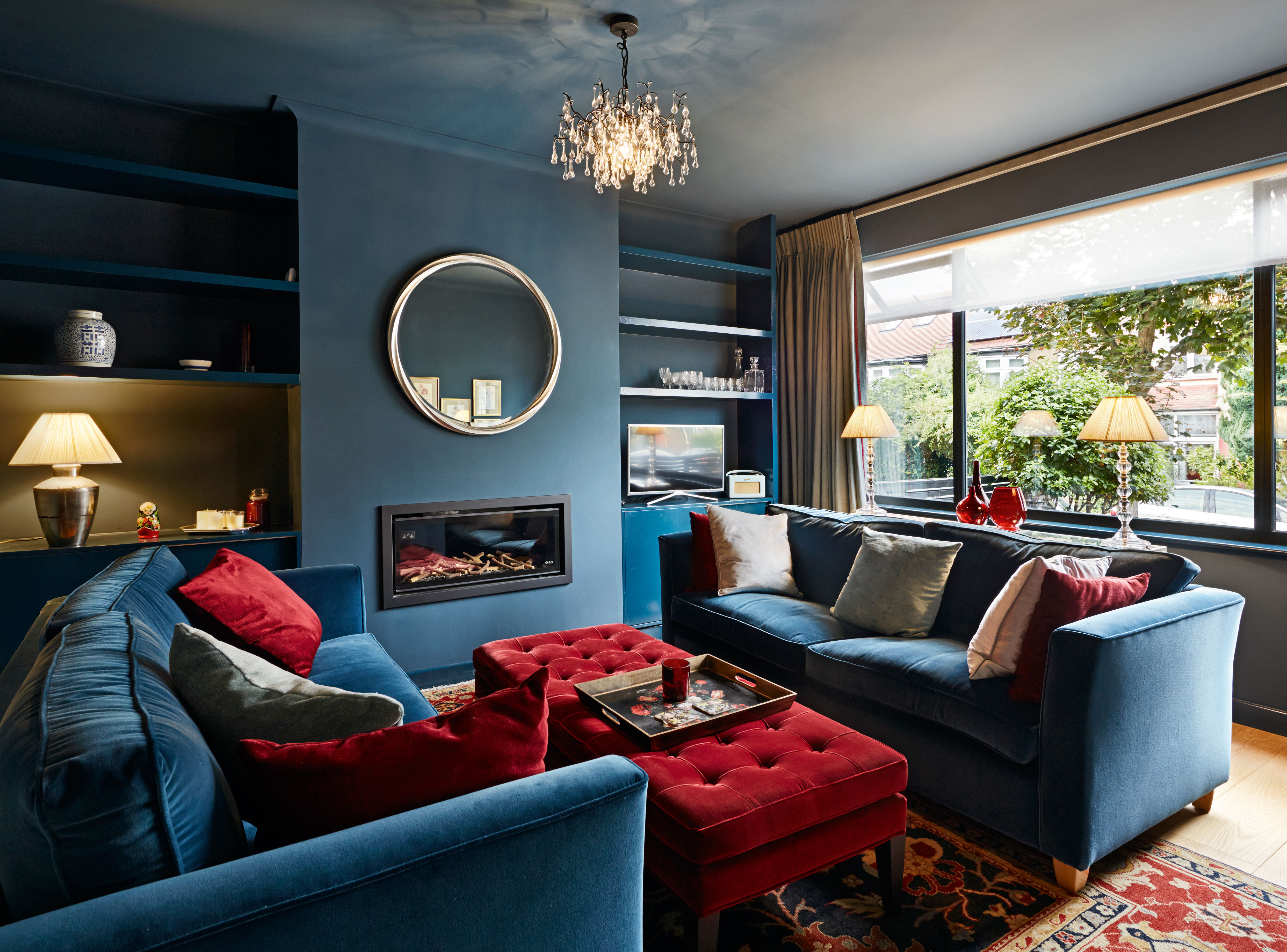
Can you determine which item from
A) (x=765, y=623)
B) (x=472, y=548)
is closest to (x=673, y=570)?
(x=765, y=623)

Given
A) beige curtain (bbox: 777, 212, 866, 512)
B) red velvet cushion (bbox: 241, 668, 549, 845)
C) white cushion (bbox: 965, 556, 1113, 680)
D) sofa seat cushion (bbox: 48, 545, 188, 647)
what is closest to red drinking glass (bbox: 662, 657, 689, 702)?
white cushion (bbox: 965, 556, 1113, 680)

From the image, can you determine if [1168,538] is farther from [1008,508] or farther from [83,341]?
[83,341]

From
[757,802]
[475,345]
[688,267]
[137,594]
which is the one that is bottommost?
[757,802]

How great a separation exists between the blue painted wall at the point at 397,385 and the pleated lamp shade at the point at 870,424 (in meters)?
1.44

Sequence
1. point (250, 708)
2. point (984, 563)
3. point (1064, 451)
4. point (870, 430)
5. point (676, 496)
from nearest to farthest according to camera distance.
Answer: point (250, 708) < point (984, 563) < point (1064, 451) < point (870, 430) < point (676, 496)

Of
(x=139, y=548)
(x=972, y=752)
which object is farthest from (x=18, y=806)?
(x=139, y=548)

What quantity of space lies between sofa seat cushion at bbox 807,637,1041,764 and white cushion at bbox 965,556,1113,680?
4cm

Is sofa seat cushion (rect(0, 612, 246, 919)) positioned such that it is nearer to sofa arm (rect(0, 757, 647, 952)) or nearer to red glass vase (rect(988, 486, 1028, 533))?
sofa arm (rect(0, 757, 647, 952))

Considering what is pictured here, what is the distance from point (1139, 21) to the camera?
2.54 metres

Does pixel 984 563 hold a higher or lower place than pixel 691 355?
lower

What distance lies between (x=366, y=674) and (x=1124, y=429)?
3.10m

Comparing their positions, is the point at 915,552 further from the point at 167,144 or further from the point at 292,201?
the point at 167,144

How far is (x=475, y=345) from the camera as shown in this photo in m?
3.67

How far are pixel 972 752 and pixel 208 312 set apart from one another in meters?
3.65
